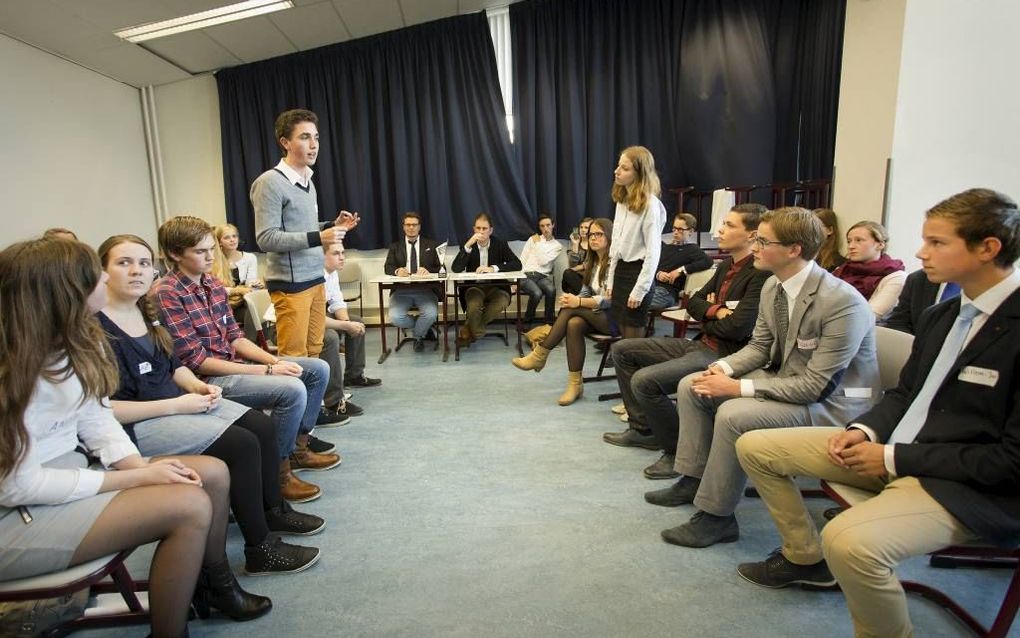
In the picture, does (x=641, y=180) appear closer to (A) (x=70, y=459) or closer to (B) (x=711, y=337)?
(B) (x=711, y=337)

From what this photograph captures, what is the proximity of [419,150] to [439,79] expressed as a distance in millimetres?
716

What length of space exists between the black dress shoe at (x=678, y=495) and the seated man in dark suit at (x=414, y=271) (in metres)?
3.08

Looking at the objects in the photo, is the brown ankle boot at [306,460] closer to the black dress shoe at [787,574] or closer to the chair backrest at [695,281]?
the black dress shoe at [787,574]

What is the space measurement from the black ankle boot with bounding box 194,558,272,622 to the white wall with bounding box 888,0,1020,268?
12.3 feet

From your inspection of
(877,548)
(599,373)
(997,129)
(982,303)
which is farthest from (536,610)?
(997,129)

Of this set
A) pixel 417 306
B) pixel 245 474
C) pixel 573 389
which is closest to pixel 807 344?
pixel 573 389

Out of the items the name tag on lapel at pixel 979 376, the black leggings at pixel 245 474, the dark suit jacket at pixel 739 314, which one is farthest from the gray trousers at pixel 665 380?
the black leggings at pixel 245 474

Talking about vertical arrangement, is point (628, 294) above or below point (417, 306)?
above

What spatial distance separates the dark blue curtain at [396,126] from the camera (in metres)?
5.53

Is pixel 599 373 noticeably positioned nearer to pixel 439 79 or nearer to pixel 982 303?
pixel 982 303

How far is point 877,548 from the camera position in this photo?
1233 mm

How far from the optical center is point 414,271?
5.38 m

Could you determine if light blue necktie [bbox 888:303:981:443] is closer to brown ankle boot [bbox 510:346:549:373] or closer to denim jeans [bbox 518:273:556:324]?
brown ankle boot [bbox 510:346:549:373]

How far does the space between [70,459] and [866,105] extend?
14.2 ft
